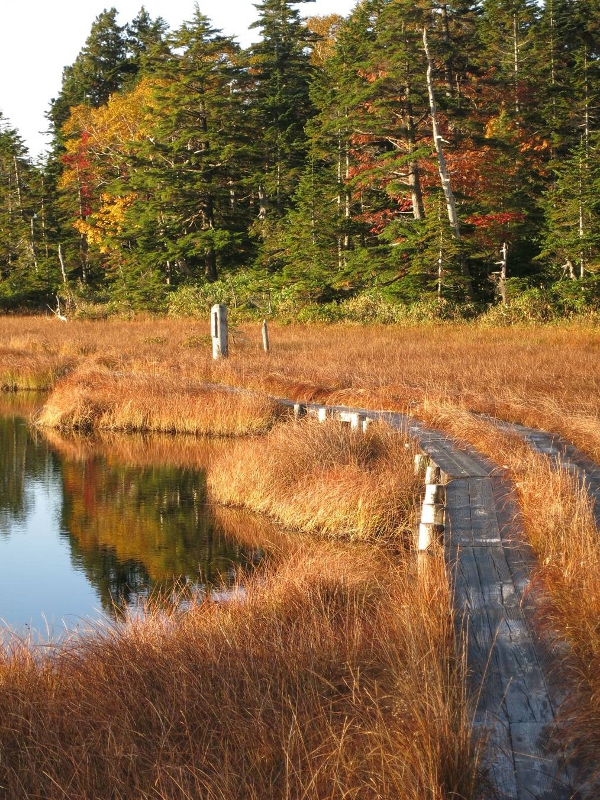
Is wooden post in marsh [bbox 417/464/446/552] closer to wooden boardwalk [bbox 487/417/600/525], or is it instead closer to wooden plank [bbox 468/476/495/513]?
wooden plank [bbox 468/476/495/513]

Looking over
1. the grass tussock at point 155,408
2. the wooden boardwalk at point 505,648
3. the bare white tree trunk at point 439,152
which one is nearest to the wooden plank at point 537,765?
the wooden boardwalk at point 505,648

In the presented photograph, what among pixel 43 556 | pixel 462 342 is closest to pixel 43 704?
pixel 43 556

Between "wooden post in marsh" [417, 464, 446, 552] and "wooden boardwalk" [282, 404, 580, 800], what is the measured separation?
0.10m

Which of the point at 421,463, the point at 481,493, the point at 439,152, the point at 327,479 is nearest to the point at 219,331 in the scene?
the point at 439,152

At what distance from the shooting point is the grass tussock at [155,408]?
1550cm

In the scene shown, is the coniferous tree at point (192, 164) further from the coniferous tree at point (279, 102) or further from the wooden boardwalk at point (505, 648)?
the wooden boardwalk at point (505, 648)

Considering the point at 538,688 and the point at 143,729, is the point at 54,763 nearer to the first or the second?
the point at 143,729

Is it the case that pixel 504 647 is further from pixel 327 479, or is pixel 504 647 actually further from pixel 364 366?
pixel 364 366

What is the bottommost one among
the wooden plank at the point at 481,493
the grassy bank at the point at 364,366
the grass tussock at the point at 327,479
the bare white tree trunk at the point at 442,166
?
the grass tussock at the point at 327,479

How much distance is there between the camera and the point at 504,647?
4.62m

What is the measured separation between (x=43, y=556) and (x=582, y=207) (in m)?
20.4

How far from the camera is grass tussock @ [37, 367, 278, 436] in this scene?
15500 millimetres

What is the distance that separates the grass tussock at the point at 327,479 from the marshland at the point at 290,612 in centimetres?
3

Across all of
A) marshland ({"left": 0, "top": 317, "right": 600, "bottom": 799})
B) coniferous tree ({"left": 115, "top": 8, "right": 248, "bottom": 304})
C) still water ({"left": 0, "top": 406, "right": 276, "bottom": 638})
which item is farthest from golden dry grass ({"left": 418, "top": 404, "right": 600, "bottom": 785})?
coniferous tree ({"left": 115, "top": 8, "right": 248, "bottom": 304})
